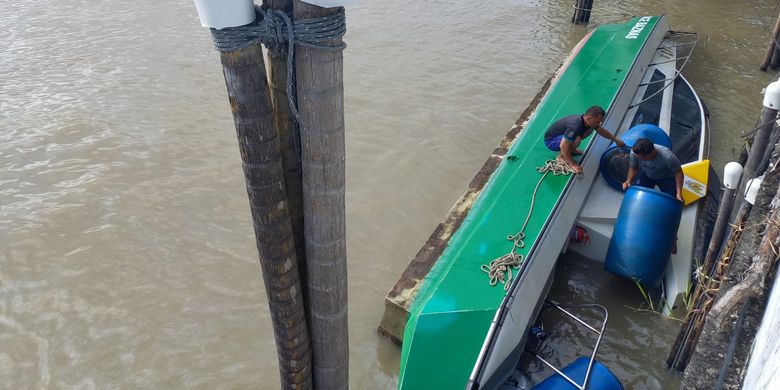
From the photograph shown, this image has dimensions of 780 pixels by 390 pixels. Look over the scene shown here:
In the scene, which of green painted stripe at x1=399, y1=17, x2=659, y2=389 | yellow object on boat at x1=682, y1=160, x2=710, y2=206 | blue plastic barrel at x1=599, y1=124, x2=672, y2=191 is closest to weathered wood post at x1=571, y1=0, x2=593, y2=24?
green painted stripe at x1=399, y1=17, x2=659, y2=389

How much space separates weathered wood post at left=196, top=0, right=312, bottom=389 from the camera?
5.91 feet

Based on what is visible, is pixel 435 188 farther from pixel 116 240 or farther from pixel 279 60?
pixel 279 60

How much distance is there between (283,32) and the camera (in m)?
1.78

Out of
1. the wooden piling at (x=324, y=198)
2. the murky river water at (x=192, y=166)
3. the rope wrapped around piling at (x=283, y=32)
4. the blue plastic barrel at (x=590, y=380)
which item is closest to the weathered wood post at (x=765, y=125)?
the murky river water at (x=192, y=166)

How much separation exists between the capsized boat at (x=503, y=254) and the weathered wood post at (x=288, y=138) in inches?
73.7

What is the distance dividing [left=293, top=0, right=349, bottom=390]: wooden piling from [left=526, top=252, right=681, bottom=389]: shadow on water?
2603 mm

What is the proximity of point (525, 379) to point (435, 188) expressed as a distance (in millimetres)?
2982

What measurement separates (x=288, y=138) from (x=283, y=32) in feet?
1.44

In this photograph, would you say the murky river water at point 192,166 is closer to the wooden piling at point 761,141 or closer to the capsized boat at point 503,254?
the capsized boat at point 503,254

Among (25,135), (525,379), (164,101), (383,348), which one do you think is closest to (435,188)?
(383,348)

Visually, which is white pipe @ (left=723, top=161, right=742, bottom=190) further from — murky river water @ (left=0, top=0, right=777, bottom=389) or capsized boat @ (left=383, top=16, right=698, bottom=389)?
murky river water @ (left=0, top=0, right=777, bottom=389)

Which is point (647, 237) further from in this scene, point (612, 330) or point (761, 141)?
point (761, 141)

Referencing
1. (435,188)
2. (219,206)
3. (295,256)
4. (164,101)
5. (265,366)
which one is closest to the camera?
(295,256)

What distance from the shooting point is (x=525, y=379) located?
165 inches
